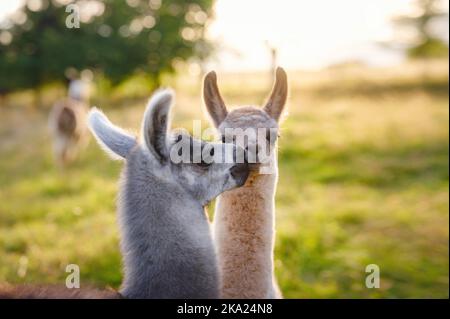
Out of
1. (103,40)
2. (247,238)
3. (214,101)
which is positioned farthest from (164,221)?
(103,40)

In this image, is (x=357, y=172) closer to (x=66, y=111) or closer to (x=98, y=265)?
(x=98, y=265)

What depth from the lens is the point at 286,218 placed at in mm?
8719

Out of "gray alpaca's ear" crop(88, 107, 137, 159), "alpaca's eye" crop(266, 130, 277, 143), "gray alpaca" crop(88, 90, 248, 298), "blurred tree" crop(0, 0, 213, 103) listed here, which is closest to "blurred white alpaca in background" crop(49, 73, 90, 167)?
"blurred tree" crop(0, 0, 213, 103)

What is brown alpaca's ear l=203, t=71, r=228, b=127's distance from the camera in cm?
419

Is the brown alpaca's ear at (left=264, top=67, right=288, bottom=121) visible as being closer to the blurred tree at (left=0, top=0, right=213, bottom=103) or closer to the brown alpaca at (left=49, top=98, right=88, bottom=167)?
the brown alpaca at (left=49, top=98, right=88, bottom=167)

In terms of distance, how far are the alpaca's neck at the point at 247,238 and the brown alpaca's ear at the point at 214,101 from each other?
57 centimetres

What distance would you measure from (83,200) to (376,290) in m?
6.05

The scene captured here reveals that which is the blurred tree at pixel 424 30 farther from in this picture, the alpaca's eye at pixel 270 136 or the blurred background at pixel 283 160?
the alpaca's eye at pixel 270 136

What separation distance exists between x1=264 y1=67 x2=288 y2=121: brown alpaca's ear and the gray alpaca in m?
1.07

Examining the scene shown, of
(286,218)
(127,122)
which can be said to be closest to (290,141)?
(286,218)

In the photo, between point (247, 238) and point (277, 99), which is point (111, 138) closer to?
point (247, 238)

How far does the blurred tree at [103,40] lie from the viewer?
81.8ft

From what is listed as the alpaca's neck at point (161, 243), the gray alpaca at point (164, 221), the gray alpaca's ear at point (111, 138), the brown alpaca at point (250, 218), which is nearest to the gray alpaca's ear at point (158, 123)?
the gray alpaca at point (164, 221)

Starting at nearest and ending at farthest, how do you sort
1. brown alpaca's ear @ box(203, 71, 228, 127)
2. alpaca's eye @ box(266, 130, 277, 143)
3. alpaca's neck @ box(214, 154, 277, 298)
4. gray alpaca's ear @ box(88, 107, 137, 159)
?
gray alpaca's ear @ box(88, 107, 137, 159), alpaca's neck @ box(214, 154, 277, 298), alpaca's eye @ box(266, 130, 277, 143), brown alpaca's ear @ box(203, 71, 228, 127)
